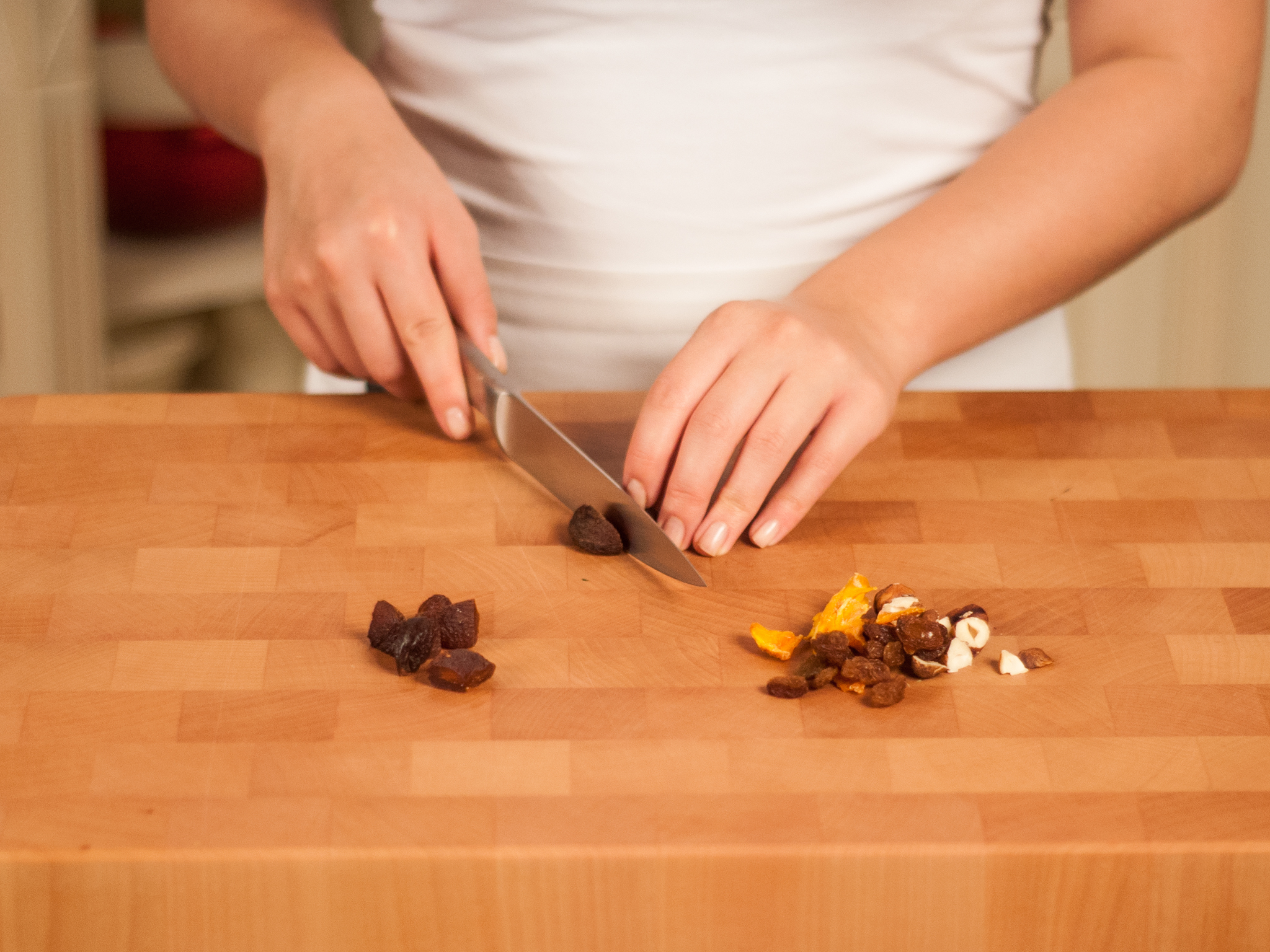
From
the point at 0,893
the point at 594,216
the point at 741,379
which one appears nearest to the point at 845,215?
the point at 594,216

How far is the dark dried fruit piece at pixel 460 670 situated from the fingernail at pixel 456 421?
0.91 ft

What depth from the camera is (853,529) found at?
97 centimetres

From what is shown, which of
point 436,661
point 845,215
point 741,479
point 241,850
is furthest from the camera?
point 845,215

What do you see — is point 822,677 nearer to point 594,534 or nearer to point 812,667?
point 812,667

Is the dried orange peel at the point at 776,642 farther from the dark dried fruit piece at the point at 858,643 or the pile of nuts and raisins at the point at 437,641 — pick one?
the pile of nuts and raisins at the point at 437,641

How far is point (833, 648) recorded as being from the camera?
0.80 metres

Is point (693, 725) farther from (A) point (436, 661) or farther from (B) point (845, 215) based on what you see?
(B) point (845, 215)

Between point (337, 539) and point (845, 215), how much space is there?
0.66 metres

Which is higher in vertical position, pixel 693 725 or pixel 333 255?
pixel 333 255

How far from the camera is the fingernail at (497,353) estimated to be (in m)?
1.06

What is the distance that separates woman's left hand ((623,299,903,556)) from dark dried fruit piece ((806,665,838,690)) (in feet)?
0.51

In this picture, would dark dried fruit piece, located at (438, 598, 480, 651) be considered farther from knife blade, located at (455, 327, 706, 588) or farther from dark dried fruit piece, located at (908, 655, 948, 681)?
dark dried fruit piece, located at (908, 655, 948, 681)

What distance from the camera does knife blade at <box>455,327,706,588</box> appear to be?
2.97 ft

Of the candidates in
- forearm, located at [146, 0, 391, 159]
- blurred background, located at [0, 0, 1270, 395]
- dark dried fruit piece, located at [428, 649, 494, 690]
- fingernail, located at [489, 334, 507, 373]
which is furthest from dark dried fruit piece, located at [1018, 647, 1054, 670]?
blurred background, located at [0, 0, 1270, 395]
